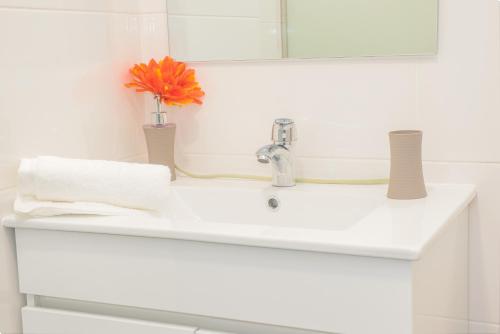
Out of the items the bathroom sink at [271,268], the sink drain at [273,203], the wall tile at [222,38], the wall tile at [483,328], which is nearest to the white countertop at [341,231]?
the bathroom sink at [271,268]

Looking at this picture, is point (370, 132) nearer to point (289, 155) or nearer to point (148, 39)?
point (289, 155)

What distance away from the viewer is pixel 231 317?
3.46 ft

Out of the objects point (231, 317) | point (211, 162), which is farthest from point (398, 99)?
point (231, 317)

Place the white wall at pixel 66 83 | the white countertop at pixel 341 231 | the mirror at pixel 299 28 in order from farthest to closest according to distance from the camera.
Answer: the mirror at pixel 299 28 → the white wall at pixel 66 83 → the white countertop at pixel 341 231

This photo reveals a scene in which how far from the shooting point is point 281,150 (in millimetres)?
1358

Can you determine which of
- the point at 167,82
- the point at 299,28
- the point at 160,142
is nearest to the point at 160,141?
the point at 160,142

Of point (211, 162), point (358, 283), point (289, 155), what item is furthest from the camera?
point (211, 162)

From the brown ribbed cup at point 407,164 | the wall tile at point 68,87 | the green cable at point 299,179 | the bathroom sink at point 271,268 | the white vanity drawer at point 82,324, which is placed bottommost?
the white vanity drawer at point 82,324

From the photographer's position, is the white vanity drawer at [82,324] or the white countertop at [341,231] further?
the white vanity drawer at [82,324]

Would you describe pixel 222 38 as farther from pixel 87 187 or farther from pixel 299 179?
pixel 87 187

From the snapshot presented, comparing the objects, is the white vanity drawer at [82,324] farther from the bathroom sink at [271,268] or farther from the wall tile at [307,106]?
the wall tile at [307,106]

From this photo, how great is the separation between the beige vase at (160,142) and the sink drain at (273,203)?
24 cm

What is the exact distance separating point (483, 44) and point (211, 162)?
0.60 m

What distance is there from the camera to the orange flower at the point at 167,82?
4.75 ft
